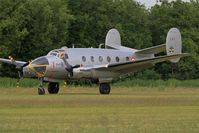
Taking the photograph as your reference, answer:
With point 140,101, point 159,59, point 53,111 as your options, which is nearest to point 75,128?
point 53,111

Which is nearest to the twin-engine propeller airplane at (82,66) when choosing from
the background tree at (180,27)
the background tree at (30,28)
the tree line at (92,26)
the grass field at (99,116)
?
the grass field at (99,116)

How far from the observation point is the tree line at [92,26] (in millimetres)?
80625

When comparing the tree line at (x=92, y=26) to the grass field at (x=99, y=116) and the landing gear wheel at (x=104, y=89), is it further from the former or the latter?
the grass field at (x=99, y=116)

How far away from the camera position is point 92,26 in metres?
93.1

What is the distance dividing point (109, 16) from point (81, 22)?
5425mm

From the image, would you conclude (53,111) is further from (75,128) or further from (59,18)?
(59,18)

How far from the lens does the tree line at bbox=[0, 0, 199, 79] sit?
80625 millimetres

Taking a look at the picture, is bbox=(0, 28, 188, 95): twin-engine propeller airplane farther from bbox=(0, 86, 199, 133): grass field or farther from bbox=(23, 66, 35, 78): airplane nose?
bbox=(0, 86, 199, 133): grass field

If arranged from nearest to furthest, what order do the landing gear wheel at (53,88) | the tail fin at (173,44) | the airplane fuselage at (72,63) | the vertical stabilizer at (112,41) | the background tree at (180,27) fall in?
the airplane fuselage at (72,63) → the landing gear wheel at (53,88) → the tail fin at (173,44) → the vertical stabilizer at (112,41) → the background tree at (180,27)

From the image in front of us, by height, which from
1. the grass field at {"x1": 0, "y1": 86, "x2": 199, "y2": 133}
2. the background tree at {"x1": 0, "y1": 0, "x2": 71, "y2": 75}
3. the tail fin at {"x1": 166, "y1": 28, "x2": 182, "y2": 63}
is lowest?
the grass field at {"x1": 0, "y1": 86, "x2": 199, "y2": 133}

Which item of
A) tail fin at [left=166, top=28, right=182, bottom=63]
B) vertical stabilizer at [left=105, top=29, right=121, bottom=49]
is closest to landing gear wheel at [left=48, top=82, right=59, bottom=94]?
tail fin at [left=166, top=28, right=182, bottom=63]

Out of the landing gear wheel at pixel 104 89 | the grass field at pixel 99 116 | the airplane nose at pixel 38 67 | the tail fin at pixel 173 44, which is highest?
the tail fin at pixel 173 44

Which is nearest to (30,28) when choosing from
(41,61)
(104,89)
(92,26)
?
(92,26)

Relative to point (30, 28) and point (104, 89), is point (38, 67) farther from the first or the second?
point (30, 28)
